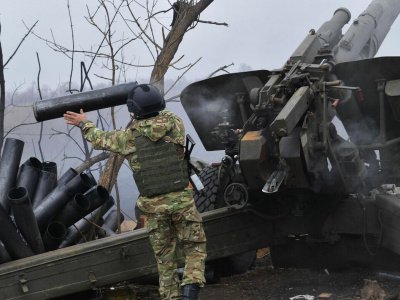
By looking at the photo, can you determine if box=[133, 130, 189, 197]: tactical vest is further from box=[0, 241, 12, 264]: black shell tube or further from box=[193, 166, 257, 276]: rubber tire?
box=[193, 166, 257, 276]: rubber tire

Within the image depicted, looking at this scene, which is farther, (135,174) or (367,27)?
(367,27)

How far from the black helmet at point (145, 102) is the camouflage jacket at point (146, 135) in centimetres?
5

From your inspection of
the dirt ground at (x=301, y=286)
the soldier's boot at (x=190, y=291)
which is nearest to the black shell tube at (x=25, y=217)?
the dirt ground at (x=301, y=286)

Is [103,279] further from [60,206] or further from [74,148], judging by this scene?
[74,148]

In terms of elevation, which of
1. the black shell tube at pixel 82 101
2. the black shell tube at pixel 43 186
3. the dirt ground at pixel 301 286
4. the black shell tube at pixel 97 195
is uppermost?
the black shell tube at pixel 82 101

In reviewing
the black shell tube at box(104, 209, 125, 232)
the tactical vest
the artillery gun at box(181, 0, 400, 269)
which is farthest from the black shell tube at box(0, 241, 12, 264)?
the black shell tube at box(104, 209, 125, 232)

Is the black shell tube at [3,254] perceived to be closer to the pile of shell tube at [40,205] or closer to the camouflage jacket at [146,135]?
the pile of shell tube at [40,205]

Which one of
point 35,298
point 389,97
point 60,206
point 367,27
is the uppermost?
point 367,27

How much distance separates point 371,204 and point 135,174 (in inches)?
74.7

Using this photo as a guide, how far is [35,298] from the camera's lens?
5.79 metres

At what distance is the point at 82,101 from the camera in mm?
5645

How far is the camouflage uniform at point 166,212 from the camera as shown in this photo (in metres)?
5.21

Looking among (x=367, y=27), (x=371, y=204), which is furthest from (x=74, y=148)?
(x=371, y=204)

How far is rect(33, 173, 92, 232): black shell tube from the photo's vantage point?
6.30m
